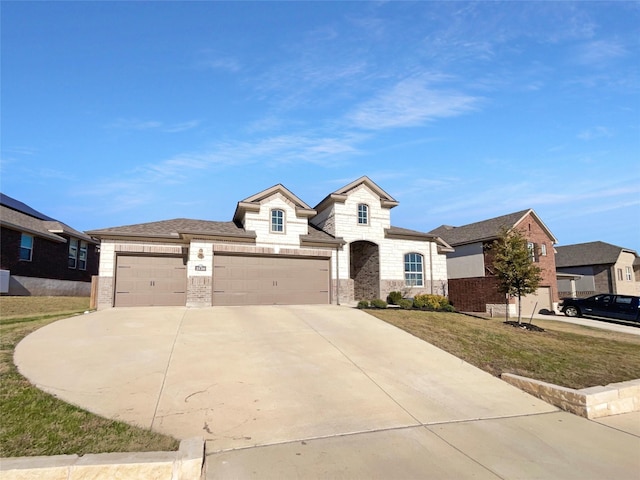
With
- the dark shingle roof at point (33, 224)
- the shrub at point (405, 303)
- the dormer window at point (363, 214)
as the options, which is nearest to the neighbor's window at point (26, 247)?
the dark shingle roof at point (33, 224)

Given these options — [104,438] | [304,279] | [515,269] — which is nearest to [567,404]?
[104,438]

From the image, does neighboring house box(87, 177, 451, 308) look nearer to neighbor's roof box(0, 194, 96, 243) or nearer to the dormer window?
the dormer window

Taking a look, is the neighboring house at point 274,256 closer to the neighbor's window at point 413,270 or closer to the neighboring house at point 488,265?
the neighbor's window at point 413,270

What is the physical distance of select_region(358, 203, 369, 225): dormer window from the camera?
2276 centimetres

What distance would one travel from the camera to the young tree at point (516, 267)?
53.0ft

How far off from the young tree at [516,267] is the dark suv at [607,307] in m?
9.22

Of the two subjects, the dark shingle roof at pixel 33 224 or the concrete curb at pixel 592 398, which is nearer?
the concrete curb at pixel 592 398

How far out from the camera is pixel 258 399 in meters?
7.01

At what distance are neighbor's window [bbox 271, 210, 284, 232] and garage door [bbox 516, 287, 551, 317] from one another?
57.7ft

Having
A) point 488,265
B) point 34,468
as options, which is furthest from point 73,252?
point 488,265

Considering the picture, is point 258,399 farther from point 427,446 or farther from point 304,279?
point 304,279

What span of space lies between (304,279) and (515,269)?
9.54 m

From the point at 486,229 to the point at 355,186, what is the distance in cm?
1246

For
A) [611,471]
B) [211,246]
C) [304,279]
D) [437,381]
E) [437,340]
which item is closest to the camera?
[611,471]
